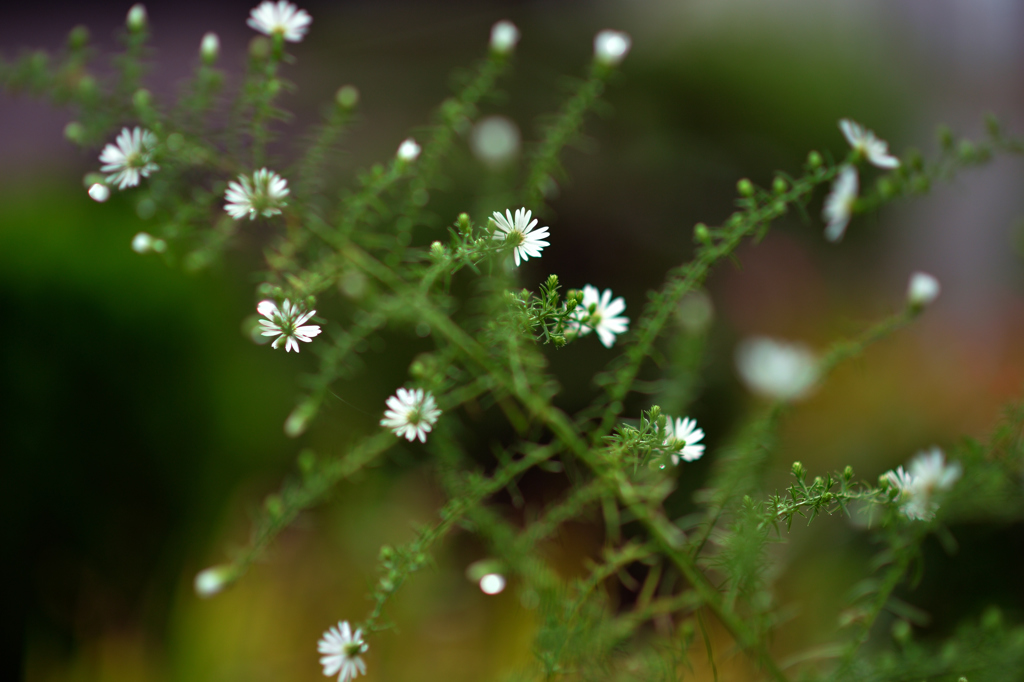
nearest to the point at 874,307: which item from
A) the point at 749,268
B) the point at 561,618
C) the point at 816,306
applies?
the point at 816,306

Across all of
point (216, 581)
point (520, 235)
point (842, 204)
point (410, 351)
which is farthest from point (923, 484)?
point (410, 351)

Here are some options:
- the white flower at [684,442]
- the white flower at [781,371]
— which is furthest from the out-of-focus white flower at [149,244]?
the white flower at [781,371]

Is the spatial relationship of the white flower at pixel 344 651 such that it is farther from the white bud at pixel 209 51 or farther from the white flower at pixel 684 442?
the white bud at pixel 209 51

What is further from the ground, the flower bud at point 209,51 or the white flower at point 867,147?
the flower bud at point 209,51

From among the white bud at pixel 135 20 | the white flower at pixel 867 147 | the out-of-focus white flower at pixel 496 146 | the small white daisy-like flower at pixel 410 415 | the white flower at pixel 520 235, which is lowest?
the small white daisy-like flower at pixel 410 415

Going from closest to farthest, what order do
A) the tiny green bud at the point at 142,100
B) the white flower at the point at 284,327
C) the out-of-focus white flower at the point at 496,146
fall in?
1. the white flower at the point at 284,327
2. the tiny green bud at the point at 142,100
3. the out-of-focus white flower at the point at 496,146

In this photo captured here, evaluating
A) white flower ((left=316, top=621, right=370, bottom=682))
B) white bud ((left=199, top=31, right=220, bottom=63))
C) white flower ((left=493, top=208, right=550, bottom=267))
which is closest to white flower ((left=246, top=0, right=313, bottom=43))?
white bud ((left=199, top=31, right=220, bottom=63))

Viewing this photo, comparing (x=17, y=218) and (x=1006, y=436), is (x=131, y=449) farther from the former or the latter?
(x=1006, y=436)
